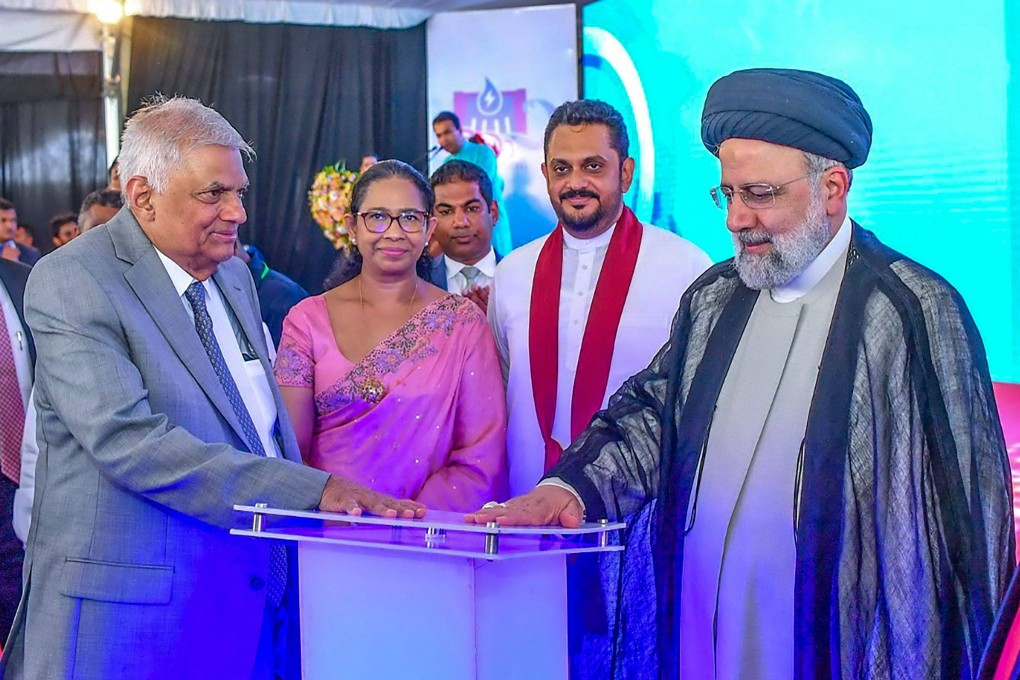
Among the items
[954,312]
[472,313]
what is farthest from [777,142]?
[472,313]

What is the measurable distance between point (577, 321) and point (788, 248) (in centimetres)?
113

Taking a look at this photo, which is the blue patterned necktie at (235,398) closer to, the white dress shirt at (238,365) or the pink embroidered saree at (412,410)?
the white dress shirt at (238,365)

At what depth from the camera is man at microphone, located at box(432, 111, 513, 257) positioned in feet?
24.7

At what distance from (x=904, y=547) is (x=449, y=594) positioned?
0.96 metres

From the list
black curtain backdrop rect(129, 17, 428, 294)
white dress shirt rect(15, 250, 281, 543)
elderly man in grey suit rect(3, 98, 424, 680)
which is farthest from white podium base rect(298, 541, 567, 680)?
black curtain backdrop rect(129, 17, 428, 294)

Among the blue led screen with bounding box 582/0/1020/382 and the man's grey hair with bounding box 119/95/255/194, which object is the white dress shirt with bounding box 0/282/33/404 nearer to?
the man's grey hair with bounding box 119/95/255/194

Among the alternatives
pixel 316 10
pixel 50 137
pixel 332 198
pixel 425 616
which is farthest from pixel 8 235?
pixel 425 616

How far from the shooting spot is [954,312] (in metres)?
2.24

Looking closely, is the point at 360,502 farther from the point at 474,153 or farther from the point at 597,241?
the point at 474,153

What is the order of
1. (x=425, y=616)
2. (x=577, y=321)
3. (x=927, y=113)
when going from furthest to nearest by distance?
(x=927, y=113), (x=577, y=321), (x=425, y=616)

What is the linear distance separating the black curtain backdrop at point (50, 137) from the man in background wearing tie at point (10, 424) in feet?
15.3

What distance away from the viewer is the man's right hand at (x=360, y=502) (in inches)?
80.1

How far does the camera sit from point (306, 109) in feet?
28.2

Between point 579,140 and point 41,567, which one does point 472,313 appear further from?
point 41,567
